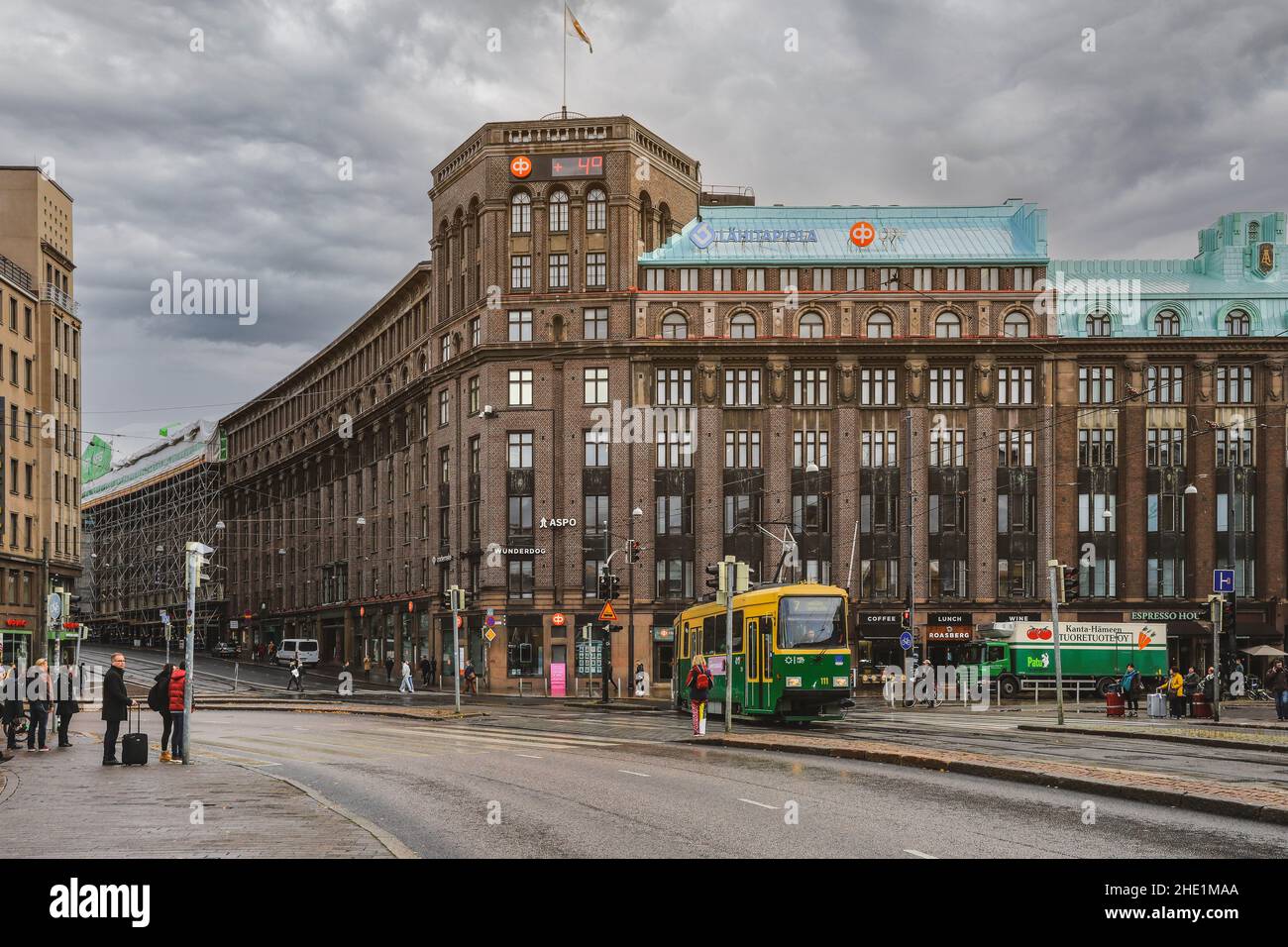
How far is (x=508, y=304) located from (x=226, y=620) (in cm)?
6382

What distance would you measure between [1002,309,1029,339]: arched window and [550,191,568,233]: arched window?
22.0 metres

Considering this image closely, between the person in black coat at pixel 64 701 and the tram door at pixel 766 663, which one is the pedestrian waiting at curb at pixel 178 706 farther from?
the tram door at pixel 766 663

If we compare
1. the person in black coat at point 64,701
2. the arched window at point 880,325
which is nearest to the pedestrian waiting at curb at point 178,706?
the person in black coat at point 64,701

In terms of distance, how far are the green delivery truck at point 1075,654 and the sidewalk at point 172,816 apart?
4381cm

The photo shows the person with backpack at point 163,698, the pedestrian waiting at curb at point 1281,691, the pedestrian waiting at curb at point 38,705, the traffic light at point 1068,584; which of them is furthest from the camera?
the pedestrian waiting at curb at point 1281,691

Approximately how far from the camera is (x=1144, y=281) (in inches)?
2773

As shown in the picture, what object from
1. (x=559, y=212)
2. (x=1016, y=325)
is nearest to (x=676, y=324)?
(x=559, y=212)

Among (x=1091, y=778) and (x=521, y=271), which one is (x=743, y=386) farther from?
(x=1091, y=778)

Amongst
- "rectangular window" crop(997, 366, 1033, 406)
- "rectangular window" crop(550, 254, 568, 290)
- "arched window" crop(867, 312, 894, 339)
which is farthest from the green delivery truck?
"rectangular window" crop(550, 254, 568, 290)

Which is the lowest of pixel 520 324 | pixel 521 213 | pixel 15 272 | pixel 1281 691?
pixel 1281 691

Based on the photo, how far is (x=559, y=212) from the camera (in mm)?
69562

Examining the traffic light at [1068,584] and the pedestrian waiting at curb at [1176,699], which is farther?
the pedestrian waiting at curb at [1176,699]

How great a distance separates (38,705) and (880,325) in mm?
49566

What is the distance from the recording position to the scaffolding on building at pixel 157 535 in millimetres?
116750
